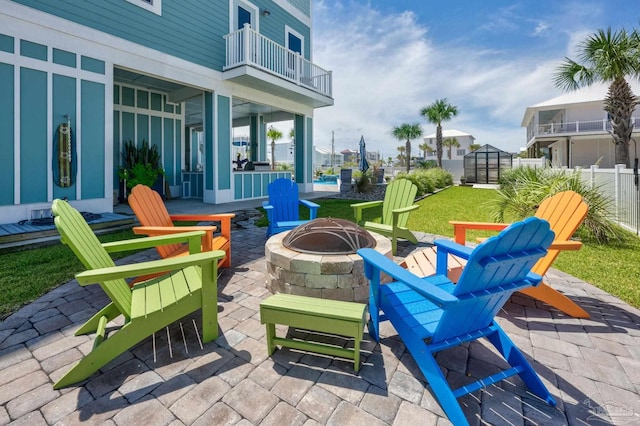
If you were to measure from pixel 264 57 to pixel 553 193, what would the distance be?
8758mm

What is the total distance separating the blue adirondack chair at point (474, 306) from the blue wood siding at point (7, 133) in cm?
734

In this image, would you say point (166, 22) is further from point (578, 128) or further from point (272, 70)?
point (578, 128)

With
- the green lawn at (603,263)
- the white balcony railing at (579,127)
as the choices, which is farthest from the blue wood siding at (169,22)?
the white balcony railing at (579,127)

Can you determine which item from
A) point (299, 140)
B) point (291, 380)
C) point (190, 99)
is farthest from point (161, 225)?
point (299, 140)

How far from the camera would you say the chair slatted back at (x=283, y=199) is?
5.39m

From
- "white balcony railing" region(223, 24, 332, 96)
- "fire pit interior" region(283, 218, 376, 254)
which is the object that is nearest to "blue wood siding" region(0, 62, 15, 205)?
"white balcony railing" region(223, 24, 332, 96)

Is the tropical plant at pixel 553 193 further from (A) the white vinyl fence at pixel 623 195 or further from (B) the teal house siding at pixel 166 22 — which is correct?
(B) the teal house siding at pixel 166 22

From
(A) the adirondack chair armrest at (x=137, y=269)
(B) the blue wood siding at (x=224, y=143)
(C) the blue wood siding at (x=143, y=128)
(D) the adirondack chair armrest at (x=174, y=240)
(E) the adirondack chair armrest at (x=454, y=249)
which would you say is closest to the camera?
(A) the adirondack chair armrest at (x=137, y=269)

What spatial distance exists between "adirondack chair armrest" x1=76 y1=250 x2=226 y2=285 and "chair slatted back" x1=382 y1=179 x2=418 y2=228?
10.9 feet

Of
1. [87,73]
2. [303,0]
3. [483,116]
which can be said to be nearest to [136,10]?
[87,73]

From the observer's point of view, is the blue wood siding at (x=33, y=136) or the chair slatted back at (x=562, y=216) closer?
the chair slatted back at (x=562, y=216)

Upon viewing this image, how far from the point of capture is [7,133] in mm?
5898

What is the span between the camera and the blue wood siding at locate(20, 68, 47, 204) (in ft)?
19.9

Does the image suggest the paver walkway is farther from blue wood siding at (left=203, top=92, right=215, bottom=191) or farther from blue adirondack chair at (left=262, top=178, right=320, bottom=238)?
blue wood siding at (left=203, top=92, right=215, bottom=191)
